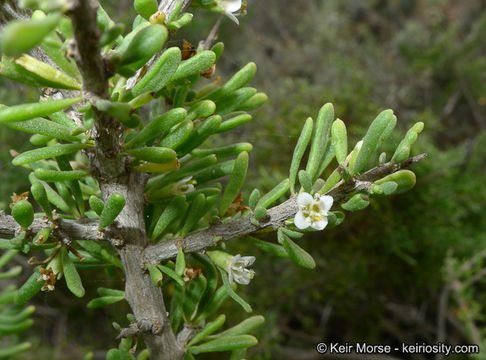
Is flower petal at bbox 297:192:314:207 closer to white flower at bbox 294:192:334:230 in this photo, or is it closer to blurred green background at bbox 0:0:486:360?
white flower at bbox 294:192:334:230

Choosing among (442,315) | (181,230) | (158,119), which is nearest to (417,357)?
(442,315)

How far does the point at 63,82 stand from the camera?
73 cm

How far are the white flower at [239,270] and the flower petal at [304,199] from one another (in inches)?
9.2

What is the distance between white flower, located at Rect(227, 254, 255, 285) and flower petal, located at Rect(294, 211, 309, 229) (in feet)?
0.72

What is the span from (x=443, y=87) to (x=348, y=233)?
285cm

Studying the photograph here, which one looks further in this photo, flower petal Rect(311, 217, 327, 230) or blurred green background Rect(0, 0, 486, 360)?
blurred green background Rect(0, 0, 486, 360)

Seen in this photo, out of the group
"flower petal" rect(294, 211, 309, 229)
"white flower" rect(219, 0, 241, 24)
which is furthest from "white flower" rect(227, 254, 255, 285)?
"white flower" rect(219, 0, 241, 24)

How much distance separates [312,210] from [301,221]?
0.04 m

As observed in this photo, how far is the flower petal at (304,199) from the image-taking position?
0.82m

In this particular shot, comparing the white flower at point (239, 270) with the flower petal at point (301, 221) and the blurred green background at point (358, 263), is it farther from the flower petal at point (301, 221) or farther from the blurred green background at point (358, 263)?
the blurred green background at point (358, 263)

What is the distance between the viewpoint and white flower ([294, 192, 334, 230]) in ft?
2.62

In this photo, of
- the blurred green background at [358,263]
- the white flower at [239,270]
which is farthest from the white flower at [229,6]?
the blurred green background at [358,263]

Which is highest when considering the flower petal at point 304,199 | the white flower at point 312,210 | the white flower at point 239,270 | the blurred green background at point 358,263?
the blurred green background at point 358,263

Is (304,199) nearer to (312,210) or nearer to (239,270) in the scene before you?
(312,210)
